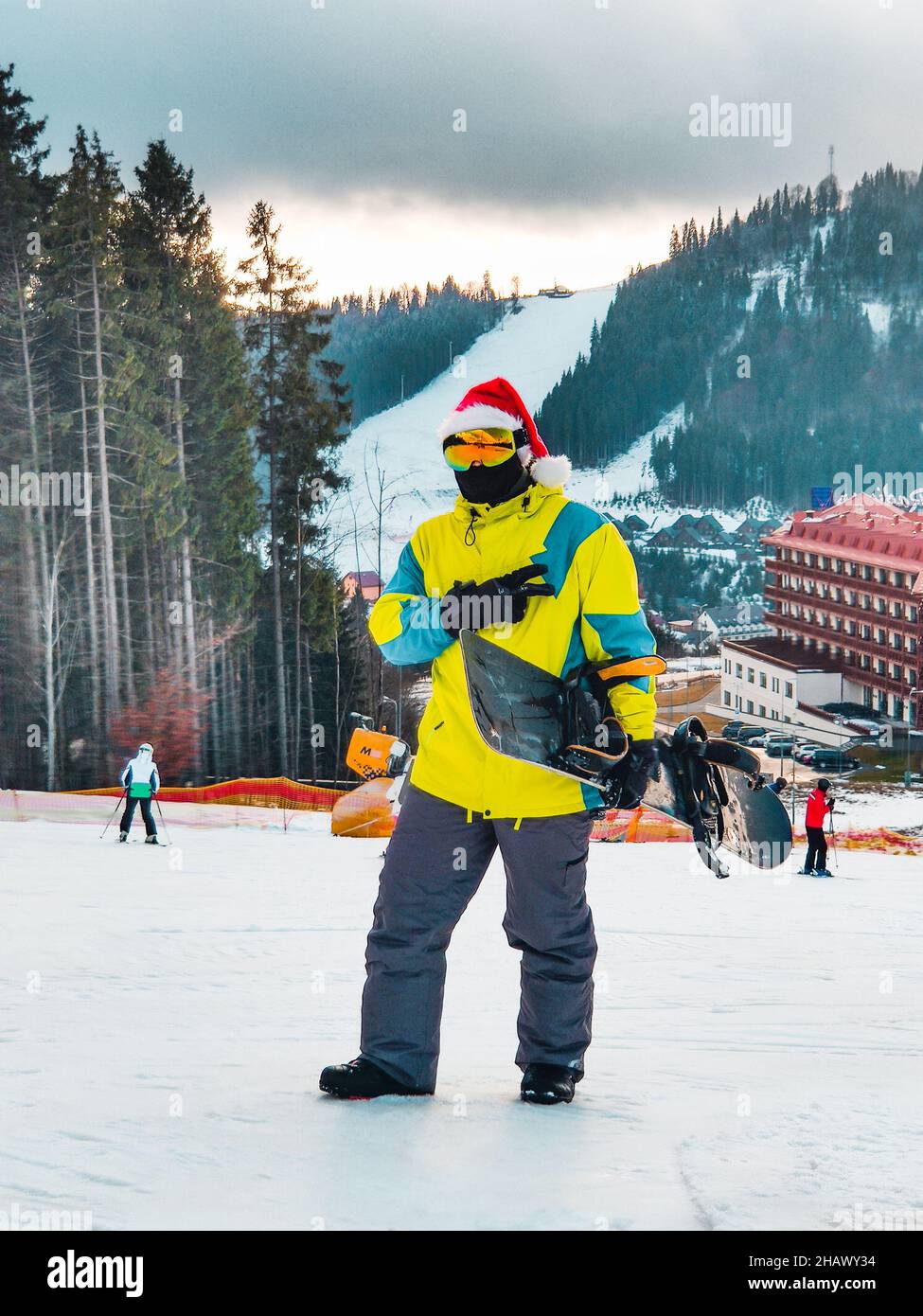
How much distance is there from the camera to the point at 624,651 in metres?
2.40

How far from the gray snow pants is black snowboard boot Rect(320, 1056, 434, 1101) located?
17mm

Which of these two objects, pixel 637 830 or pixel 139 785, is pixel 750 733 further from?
pixel 139 785

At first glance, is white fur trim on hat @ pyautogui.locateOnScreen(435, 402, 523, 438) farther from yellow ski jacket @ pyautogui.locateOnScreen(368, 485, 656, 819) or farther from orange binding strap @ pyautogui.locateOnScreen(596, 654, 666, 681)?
orange binding strap @ pyautogui.locateOnScreen(596, 654, 666, 681)

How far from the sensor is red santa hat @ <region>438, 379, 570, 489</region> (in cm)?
249

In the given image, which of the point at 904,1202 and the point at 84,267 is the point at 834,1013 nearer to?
the point at 904,1202

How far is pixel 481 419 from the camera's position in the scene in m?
2.53

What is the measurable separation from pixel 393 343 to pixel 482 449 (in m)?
86.7

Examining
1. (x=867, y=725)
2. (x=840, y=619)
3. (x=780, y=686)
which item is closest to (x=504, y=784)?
(x=867, y=725)

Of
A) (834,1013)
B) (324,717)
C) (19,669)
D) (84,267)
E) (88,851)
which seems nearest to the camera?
(834,1013)

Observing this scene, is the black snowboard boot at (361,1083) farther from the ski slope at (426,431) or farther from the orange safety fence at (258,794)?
the orange safety fence at (258,794)

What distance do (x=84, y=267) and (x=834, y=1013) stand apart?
23290 millimetres

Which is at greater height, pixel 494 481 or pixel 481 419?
pixel 481 419

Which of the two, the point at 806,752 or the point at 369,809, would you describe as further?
the point at 806,752
